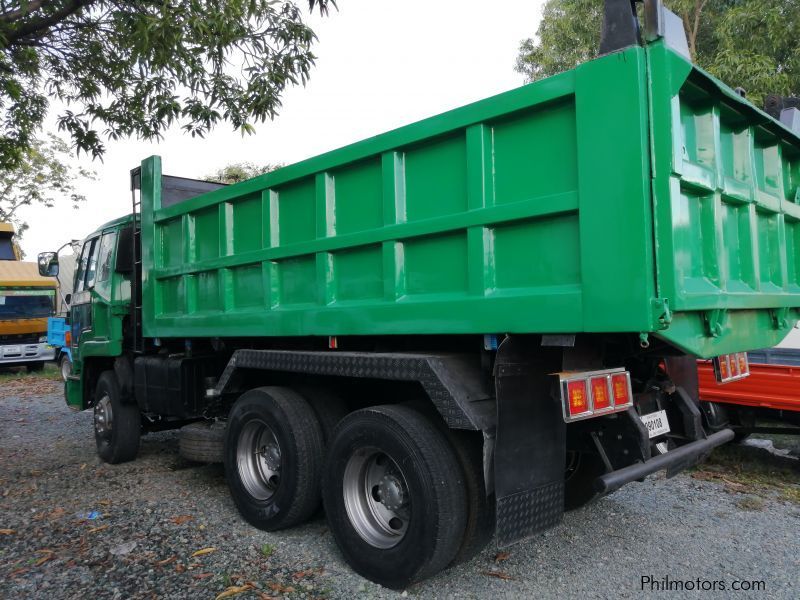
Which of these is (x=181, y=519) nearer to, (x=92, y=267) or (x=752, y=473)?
(x=92, y=267)

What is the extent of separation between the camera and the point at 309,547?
3652mm

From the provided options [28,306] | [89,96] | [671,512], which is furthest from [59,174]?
[671,512]

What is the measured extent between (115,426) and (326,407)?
292 centimetres

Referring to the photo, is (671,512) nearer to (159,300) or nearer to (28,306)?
(159,300)

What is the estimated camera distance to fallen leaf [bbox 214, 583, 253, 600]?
119 inches

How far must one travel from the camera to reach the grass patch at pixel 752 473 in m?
4.60

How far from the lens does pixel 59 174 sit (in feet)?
78.4

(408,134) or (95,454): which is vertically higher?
(408,134)

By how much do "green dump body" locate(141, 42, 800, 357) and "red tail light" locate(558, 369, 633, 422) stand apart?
0.83 ft

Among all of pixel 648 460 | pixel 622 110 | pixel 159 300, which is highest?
pixel 622 110

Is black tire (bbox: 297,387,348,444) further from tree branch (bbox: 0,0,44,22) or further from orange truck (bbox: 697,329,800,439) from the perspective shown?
tree branch (bbox: 0,0,44,22)

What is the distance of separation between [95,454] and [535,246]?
5648 millimetres

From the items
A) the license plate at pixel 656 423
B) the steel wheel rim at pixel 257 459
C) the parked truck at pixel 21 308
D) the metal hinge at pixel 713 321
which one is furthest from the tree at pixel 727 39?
the parked truck at pixel 21 308

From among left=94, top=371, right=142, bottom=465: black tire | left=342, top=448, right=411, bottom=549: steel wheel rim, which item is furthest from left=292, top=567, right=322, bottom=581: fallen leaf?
left=94, top=371, right=142, bottom=465: black tire
